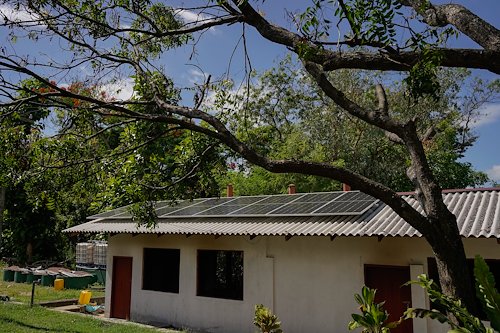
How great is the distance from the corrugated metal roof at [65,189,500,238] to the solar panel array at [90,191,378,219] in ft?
0.67

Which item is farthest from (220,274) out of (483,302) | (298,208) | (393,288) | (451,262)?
(451,262)

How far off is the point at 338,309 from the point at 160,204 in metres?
9.26

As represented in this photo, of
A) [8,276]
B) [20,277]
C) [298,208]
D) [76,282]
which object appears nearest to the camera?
[298,208]

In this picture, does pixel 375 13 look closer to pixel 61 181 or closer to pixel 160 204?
pixel 61 181

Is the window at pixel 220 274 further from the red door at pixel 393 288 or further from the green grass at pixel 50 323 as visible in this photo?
the red door at pixel 393 288

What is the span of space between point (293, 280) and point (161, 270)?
16.2 ft

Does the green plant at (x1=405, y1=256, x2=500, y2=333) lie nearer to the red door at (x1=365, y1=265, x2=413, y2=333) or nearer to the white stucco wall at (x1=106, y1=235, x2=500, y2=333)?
the white stucco wall at (x1=106, y1=235, x2=500, y2=333)

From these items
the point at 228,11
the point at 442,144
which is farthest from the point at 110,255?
the point at 442,144

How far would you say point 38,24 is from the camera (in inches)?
316

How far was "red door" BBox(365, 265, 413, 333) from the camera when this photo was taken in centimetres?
1048

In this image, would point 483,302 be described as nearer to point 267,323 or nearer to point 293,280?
point 267,323

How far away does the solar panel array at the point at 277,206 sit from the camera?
12000 millimetres

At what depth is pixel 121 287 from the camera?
1558 centimetres

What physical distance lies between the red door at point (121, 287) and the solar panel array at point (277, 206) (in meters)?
1.62
